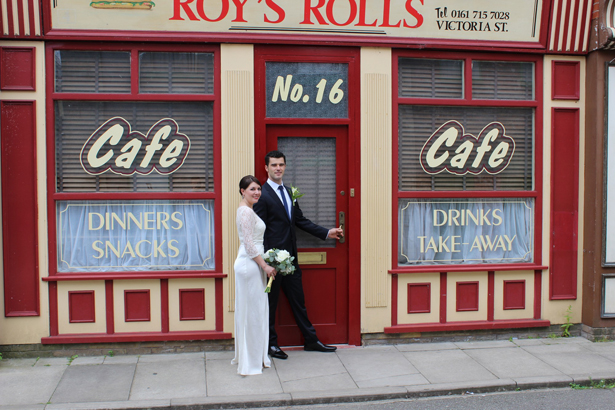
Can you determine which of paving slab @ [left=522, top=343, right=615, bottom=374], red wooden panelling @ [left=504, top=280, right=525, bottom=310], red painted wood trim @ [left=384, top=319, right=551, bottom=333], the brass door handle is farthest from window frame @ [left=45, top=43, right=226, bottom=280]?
paving slab @ [left=522, top=343, right=615, bottom=374]

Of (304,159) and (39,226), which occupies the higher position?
(304,159)

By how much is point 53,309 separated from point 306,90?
384 centimetres

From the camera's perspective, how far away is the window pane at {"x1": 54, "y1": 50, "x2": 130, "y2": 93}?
20.5 ft

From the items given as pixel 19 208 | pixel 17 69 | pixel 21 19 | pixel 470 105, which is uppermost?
pixel 21 19

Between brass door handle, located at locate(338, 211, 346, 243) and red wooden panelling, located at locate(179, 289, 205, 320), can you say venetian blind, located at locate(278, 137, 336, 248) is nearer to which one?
brass door handle, located at locate(338, 211, 346, 243)

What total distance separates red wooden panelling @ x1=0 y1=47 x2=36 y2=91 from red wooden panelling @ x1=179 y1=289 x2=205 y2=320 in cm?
286

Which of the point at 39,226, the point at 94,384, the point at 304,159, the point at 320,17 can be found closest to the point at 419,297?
the point at 304,159

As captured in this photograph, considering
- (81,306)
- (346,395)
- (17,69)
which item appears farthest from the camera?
(81,306)

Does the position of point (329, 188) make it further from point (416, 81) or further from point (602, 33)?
point (602, 33)

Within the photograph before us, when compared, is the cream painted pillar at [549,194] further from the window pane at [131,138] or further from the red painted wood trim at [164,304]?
the red painted wood trim at [164,304]

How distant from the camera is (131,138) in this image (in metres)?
6.36

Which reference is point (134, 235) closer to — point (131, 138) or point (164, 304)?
point (164, 304)

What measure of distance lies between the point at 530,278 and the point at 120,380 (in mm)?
4982

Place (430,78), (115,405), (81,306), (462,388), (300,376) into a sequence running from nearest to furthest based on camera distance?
(115,405)
(462,388)
(300,376)
(81,306)
(430,78)
